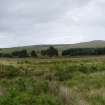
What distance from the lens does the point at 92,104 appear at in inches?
570

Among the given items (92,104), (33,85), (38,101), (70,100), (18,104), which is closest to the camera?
(18,104)

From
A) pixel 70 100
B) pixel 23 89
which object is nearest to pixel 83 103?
pixel 70 100

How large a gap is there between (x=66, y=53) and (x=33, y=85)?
11566cm

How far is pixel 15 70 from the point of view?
43.4 meters

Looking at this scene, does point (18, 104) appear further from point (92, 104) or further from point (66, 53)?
point (66, 53)

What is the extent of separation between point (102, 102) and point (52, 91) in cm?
200

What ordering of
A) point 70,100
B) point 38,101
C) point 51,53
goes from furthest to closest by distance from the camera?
point 51,53, point 70,100, point 38,101

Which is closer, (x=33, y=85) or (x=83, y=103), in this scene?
(x=83, y=103)

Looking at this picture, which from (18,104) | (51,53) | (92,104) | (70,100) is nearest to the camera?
(18,104)

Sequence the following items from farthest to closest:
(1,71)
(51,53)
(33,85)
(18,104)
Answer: (51,53) < (1,71) < (33,85) < (18,104)

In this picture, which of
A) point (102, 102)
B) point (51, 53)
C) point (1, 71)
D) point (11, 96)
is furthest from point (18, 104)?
point (51, 53)

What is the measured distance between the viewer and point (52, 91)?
15.0 meters

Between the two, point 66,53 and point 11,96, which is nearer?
point 11,96

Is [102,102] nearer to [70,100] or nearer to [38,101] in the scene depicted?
[70,100]
